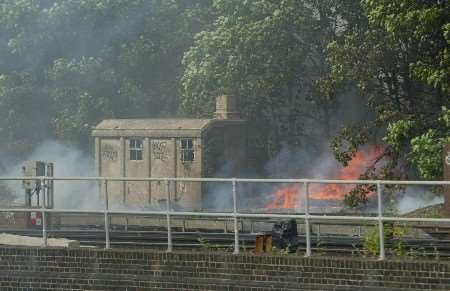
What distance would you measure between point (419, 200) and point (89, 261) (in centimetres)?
2034

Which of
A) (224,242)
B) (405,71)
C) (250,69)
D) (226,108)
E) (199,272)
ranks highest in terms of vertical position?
(250,69)

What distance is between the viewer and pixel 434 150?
26484 millimetres

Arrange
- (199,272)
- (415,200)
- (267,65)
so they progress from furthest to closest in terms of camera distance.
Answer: (267,65) < (415,200) < (199,272)

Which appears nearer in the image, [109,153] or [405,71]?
[405,71]

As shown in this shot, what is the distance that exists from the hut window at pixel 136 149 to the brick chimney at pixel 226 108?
3.57 meters

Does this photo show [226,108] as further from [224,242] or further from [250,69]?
[224,242]

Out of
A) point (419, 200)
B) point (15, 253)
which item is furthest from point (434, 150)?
point (15, 253)

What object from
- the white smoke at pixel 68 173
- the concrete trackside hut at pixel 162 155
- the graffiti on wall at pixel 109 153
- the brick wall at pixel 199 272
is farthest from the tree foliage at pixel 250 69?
the brick wall at pixel 199 272

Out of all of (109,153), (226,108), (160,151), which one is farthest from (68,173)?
(160,151)

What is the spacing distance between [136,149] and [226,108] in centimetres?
407

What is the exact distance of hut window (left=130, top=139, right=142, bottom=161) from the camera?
1633 inches

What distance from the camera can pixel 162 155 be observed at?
40.8 metres

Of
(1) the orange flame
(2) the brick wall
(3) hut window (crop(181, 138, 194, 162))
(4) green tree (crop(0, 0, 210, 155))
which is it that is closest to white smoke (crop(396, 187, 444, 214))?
(1) the orange flame

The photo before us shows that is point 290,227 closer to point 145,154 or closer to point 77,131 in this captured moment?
point 145,154
